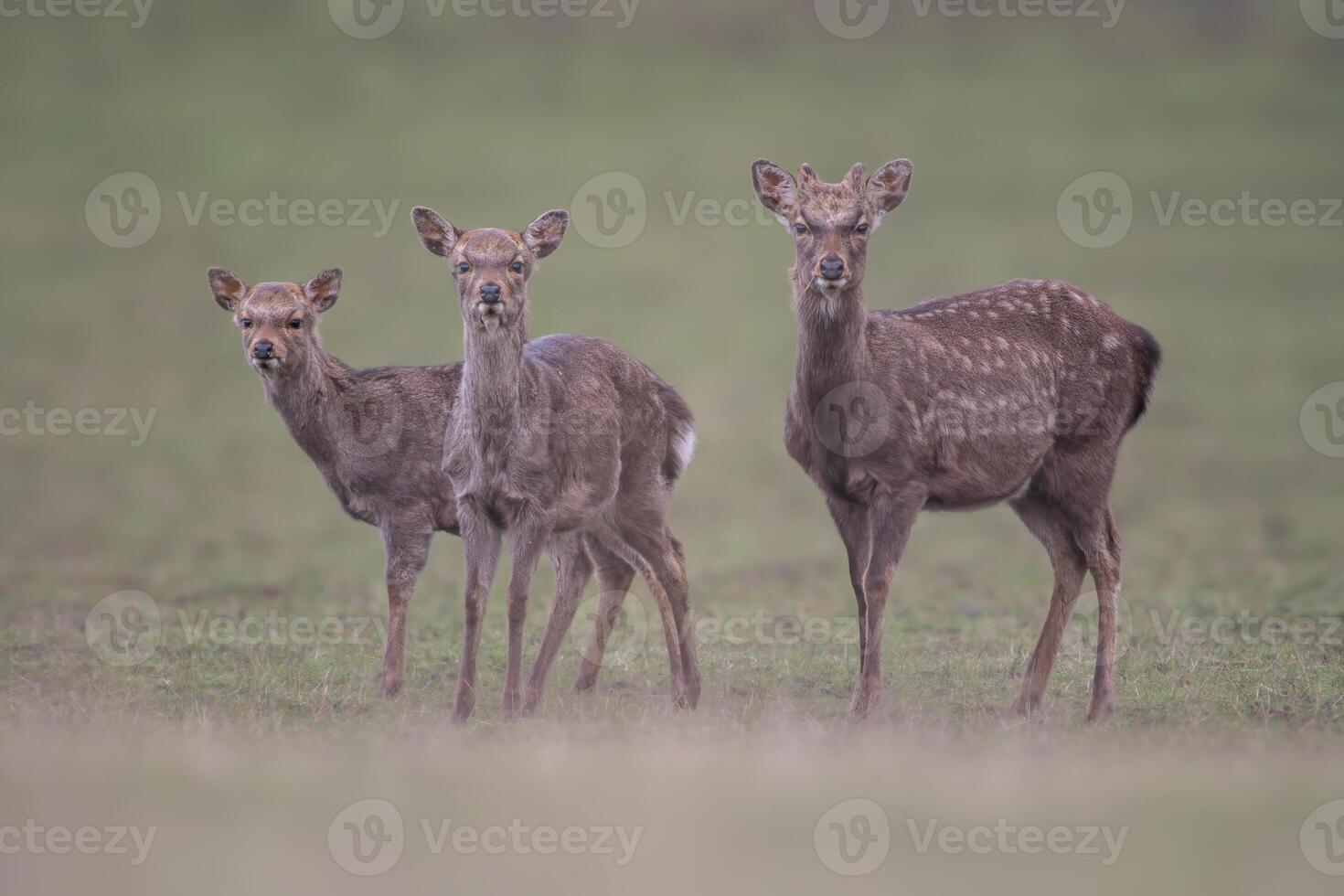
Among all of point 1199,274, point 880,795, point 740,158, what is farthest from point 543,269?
point 880,795

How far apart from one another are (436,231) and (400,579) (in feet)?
8.08

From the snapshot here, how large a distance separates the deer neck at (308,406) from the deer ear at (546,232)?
204cm

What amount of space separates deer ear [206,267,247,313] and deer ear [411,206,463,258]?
187cm

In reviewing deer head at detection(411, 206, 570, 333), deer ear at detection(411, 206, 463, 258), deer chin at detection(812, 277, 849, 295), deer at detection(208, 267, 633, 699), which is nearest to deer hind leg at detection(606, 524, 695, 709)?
deer at detection(208, 267, 633, 699)

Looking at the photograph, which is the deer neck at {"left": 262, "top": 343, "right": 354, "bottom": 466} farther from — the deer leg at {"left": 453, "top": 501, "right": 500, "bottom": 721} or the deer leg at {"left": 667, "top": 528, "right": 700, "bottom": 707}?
the deer leg at {"left": 667, "top": 528, "right": 700, "bottom": 707}

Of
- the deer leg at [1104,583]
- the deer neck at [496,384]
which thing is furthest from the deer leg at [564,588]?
the deer leg at [1104,583]

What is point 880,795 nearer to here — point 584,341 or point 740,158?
point 584,341

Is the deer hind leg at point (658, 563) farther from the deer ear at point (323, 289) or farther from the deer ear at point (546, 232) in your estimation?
the deer ear at point (323, 289)

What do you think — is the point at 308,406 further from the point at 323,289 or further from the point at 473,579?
the point at 473,579

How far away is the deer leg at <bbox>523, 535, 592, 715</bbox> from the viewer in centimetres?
1174

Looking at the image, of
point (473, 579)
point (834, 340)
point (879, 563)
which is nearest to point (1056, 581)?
point (879, 563)

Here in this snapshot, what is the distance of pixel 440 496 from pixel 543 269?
933 inches

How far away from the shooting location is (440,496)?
485 inches

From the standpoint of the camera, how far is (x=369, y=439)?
12.4m
